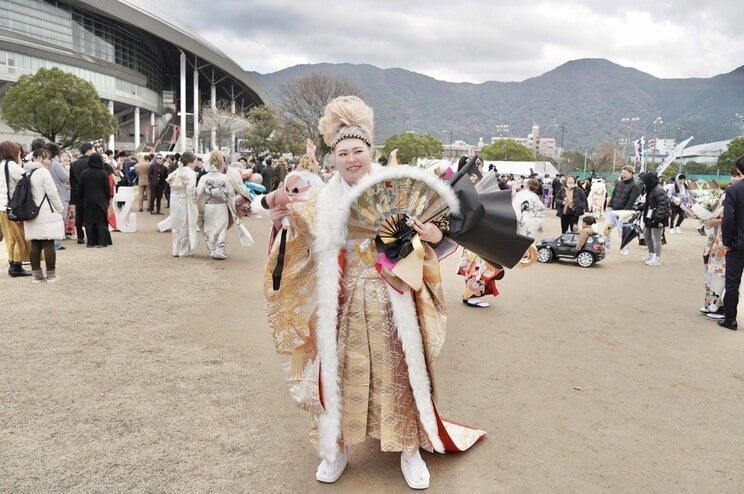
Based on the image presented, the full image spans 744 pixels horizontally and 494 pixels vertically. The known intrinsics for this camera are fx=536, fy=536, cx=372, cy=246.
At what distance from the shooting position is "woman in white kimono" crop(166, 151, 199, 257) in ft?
32.7

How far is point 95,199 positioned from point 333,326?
8974 mm

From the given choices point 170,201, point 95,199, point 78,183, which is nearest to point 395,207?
point 170,201

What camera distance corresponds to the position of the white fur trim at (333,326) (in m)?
2.70

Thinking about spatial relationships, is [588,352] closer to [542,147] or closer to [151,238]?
[151,238]

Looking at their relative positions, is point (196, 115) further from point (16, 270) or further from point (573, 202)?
point (16, 270)

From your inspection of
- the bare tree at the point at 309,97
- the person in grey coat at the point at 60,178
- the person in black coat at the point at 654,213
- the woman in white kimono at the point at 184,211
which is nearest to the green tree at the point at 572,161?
the bare tree at the point at 309,97

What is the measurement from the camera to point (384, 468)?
3061mm

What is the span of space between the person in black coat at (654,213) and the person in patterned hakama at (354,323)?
912cm

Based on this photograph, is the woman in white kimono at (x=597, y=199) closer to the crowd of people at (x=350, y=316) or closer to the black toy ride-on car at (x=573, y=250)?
the black toy ride-on car at (x=573, y=250)

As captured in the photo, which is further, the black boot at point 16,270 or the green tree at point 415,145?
the green tree at point 415,145

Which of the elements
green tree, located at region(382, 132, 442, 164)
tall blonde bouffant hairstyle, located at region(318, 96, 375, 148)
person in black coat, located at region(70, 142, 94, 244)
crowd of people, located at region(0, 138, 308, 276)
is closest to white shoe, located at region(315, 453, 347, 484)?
tall blonde bouffant hairstyle, located at region(318, 96, 375, 148)

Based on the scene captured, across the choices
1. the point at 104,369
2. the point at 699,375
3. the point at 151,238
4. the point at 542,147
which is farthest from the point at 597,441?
the point at 542,147

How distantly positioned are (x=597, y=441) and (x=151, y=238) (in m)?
10.9

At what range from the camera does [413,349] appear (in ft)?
8.99
